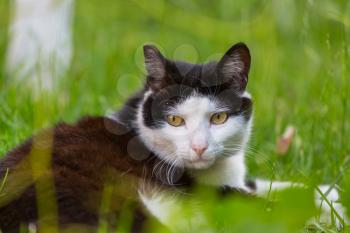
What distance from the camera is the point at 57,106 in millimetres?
3857

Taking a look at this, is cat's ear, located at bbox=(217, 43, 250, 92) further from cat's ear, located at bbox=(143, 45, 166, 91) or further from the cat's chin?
the cat's chin

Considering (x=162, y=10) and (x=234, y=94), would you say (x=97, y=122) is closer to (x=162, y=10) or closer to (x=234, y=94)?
(x=234, y=94)

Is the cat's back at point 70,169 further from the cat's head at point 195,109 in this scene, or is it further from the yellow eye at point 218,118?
the yellow eye at point 218,118

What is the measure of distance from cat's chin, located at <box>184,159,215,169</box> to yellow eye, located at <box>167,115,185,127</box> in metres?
0.15

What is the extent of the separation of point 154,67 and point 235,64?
0.33m

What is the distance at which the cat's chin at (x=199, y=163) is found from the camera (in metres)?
2.75

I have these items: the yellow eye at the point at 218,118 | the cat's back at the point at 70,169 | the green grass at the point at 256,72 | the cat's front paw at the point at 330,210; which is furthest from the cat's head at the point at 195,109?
the cat's front paw at the point at 330,210

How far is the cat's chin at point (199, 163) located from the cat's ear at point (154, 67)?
346 mm

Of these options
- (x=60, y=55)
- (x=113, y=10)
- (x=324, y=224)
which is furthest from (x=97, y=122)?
(x=113, y=10)

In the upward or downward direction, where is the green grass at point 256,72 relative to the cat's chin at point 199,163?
downward

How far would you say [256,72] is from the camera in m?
4.77

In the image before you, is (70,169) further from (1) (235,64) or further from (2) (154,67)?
(1) (235,64)

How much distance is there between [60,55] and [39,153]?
5.95ft

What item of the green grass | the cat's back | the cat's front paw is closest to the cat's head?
the cat's back
